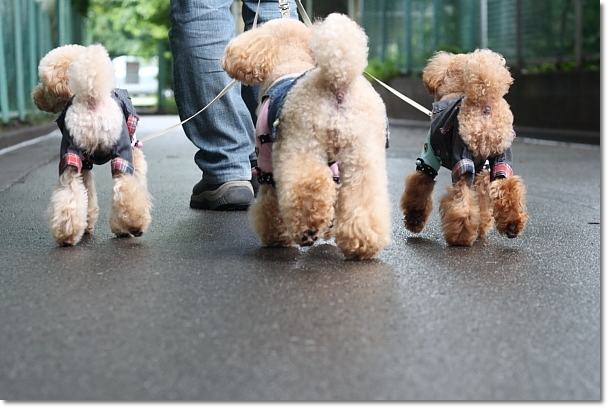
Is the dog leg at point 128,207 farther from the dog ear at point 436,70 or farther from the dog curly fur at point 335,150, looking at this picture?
the dog ear at point 436,70

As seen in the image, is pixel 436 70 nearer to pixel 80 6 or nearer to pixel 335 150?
pixel 335 150

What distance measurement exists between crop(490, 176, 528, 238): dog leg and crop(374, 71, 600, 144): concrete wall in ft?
23.1

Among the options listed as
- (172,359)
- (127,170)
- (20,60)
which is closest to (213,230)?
(127,170)

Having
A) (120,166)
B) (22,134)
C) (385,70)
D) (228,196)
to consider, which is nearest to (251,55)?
(120,166)

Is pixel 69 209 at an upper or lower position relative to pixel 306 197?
lower

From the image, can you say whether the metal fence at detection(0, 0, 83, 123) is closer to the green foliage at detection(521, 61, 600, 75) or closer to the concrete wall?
the concrete wall

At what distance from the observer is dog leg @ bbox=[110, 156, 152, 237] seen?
13.2ft

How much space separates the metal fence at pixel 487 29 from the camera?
1236 centimetres

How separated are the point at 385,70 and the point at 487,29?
4.68 metres

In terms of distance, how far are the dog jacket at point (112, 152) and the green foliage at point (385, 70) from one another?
16.1 meters

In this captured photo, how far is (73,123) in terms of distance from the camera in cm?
393

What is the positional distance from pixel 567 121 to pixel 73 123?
9385mm

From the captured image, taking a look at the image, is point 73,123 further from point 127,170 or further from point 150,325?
point 150,325

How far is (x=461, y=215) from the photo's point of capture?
13.1 feet
